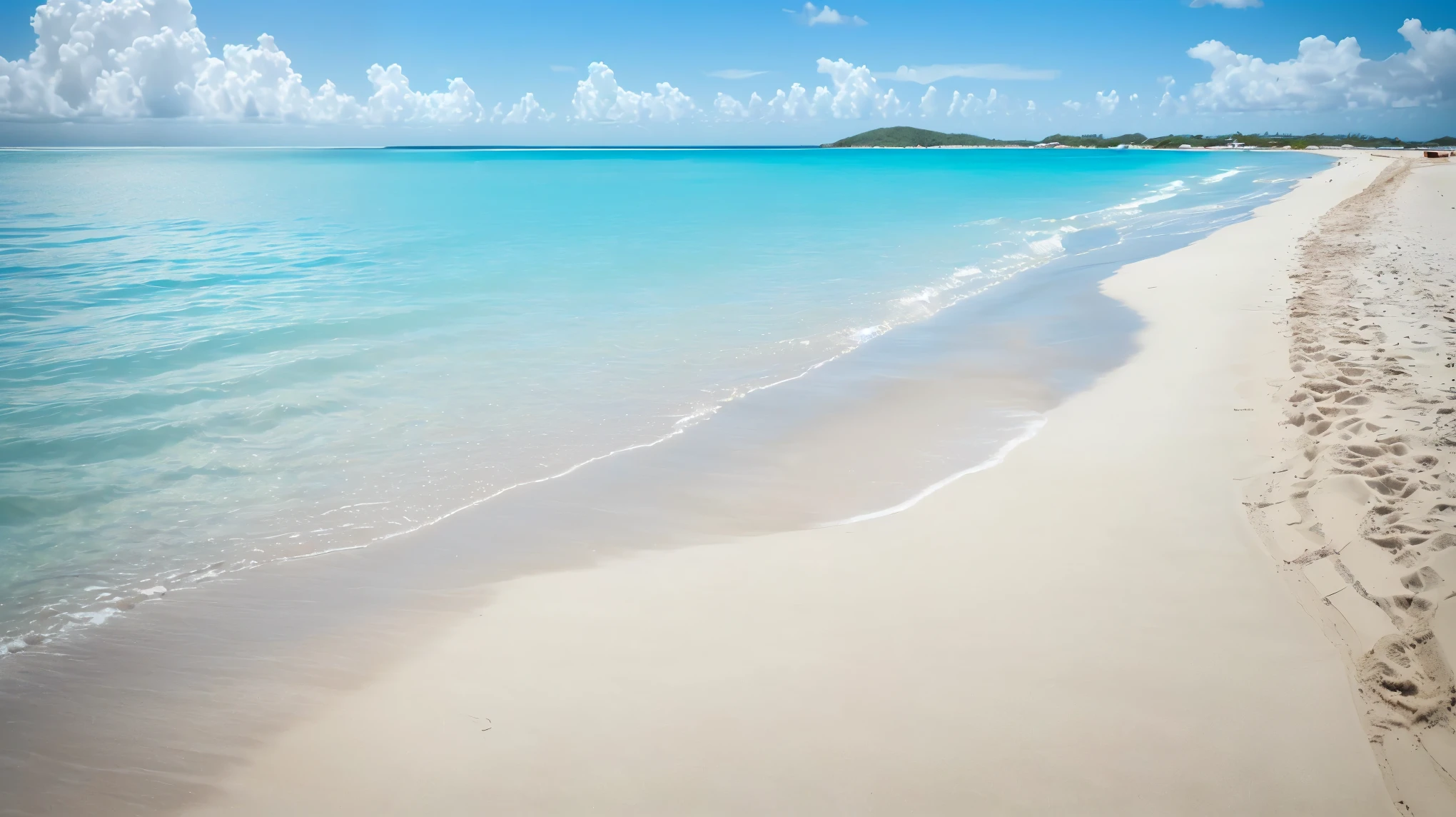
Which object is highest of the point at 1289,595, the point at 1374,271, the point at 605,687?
the point at 1374,271

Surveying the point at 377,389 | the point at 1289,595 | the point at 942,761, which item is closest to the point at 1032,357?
the point at 1289,595

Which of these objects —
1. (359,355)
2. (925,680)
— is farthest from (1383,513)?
(359,355)

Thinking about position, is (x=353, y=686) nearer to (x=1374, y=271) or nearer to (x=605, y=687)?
(x=605, y=687)

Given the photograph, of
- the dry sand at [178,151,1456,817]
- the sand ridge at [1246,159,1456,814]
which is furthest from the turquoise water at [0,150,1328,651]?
the sand ridge at [1246,159,1456,814]

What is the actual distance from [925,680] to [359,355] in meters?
8.23

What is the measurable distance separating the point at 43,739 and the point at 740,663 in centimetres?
309

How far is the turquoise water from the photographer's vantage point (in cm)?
507

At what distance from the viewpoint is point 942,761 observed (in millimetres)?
2758

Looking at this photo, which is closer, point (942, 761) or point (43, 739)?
point (942, 761)

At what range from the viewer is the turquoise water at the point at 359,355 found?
16.6ft

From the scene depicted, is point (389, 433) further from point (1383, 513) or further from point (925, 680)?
point (1383, 513)

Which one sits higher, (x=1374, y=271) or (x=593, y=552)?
(x=1374, y=271)

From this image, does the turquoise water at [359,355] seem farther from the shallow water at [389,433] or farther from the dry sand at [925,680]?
the dry sand at [925,680]

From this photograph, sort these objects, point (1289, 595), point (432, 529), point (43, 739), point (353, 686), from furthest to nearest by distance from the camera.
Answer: point (432, 529)
point (1289, 595)
point (353, 686)
point (43, 739)
